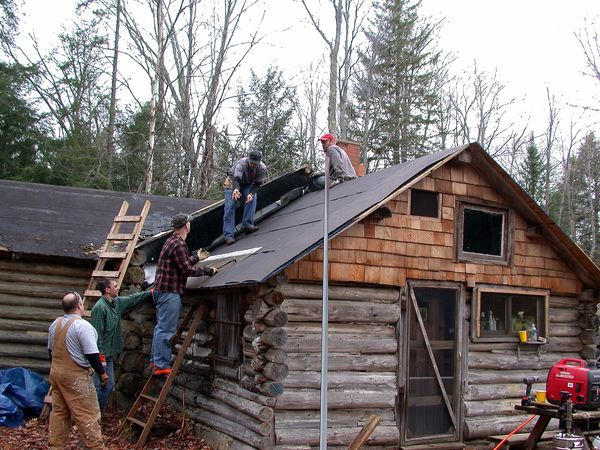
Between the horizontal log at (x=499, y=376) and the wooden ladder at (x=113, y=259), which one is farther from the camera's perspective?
the wooden ladder at (x=113, y=259)

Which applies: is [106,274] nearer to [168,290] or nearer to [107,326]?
[107,326]

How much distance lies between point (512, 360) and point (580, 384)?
2876mm

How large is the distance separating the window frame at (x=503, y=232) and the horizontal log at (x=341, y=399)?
8.26 ft

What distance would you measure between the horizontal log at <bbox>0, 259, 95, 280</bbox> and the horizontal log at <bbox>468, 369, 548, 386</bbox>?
729 cm

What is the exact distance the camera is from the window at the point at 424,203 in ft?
32.2

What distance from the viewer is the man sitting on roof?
11.2m

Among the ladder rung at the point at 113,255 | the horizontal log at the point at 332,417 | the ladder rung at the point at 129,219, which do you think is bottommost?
the horizontal log at the point at 332,417

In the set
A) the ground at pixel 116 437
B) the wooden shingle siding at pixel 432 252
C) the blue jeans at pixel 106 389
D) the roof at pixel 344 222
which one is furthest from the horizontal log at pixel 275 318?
the blue jeans at pixel 106 389

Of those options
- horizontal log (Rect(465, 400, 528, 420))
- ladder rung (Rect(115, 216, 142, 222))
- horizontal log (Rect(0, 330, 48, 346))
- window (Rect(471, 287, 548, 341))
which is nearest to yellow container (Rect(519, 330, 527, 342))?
window (Rect(471, 287, 548, 341))

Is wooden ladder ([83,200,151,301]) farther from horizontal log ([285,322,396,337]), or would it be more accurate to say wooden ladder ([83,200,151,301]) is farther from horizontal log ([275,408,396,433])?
horizontal log ([275,408,396,433])

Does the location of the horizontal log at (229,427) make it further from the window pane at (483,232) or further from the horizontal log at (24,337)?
the window pane at (483,232)

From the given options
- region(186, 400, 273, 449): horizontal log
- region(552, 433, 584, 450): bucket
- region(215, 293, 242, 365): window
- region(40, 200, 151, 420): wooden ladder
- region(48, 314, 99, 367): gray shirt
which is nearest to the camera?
region(552, 433, 584, 450): bucket

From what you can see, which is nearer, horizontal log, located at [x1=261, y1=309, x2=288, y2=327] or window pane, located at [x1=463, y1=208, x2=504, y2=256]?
horizontal log, located at [x1=261, y1=309, x2=288, y2=327]

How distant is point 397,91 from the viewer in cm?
2961
